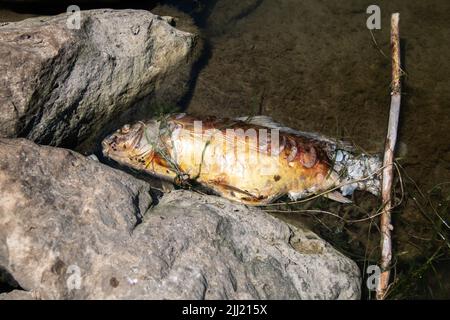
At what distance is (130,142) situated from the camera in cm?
478

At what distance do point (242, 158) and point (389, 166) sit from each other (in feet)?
5.13

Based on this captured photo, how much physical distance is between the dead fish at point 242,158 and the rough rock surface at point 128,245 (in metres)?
0.71

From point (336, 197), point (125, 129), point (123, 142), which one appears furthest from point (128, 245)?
point (336, 197)

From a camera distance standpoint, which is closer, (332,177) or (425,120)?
(332,177)

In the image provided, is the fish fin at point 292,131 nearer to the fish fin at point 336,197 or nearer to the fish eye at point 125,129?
the fish fin at point 336,197

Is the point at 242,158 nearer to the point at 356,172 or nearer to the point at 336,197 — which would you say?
the point at 336,197

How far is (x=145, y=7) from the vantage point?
19.6 ft

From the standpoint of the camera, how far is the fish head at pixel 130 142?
475 centimetres

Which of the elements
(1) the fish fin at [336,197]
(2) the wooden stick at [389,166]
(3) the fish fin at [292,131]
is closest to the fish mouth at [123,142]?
(3) the fish fin at [292,131]

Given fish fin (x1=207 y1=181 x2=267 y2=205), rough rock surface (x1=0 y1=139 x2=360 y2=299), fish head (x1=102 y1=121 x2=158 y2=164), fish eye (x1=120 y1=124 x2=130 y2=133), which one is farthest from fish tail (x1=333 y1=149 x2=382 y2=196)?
fish eye (x1=120 y1=124 x2=130 y2=133)

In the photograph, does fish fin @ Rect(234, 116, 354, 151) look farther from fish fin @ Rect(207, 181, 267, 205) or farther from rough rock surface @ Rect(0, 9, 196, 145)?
rough rock surface @ Rect(0, 9, 196, 145)

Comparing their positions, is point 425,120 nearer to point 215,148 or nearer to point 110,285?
point 215,148
